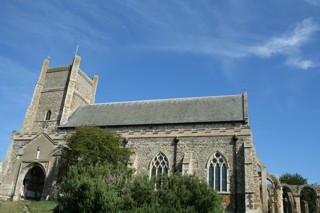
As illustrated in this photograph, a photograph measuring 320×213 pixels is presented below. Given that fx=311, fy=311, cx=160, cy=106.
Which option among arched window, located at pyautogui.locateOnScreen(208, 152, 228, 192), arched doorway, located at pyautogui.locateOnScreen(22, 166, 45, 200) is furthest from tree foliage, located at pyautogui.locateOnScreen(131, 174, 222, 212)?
arched doorway, located at pyautogui.locateOnScreen(22, 166, 45, 200)

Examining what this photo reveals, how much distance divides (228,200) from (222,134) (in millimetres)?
5707

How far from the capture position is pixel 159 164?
28359mm

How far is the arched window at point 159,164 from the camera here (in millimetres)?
28031

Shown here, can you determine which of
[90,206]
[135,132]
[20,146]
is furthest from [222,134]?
[20,146]

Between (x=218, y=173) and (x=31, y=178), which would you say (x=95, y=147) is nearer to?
(x=31, y=178)

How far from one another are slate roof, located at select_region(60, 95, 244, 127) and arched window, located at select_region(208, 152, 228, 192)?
3.92 m

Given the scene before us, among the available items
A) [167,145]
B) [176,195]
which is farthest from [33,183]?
[176,195]

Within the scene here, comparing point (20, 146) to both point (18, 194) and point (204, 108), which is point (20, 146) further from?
point (204, 108)

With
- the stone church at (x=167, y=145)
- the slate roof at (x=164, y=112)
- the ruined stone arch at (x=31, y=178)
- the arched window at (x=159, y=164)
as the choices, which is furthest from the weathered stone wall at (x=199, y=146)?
the ruined stone arch at (x=31, y=178)

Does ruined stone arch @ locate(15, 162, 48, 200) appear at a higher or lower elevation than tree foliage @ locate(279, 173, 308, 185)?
lower

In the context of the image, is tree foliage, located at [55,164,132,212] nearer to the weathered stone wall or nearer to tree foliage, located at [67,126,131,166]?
tree foliage, located at [67,126,131,166]

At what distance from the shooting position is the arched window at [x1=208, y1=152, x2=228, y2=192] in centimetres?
2617

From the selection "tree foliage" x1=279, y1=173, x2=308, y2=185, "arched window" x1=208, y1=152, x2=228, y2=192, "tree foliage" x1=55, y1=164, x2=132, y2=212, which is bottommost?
"tree foliage" x1=55, y1=164, x2=132, y2=212

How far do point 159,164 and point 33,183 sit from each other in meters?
13.3
